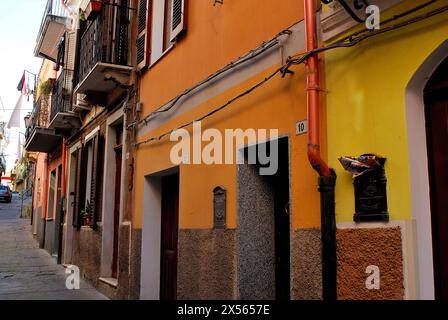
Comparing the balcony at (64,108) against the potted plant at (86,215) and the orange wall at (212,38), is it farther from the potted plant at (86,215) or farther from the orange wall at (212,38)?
the orange wall at (212,38)

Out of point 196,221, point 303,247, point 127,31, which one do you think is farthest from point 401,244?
point 127,31

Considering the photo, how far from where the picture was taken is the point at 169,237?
766 centimetres

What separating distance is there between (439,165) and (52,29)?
14.3 m

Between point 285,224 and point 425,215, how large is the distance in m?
2.04

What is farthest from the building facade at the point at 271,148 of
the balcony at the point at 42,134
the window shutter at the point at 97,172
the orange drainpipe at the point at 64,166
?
the balcony at the point at 42,134

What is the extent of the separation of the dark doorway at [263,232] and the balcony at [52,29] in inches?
451

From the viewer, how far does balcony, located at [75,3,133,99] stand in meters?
8.82

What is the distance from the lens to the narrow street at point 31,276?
911cm

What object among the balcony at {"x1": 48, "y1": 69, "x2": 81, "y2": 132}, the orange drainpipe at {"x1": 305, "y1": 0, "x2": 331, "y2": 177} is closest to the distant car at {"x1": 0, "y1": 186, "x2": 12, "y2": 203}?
the balcony at {"x1": 48, "y1": 69, "x2": 81, "y2": 132}

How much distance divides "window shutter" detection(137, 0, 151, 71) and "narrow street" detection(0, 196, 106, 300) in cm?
449

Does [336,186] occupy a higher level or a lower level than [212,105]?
lower

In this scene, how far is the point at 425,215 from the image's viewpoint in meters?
3.32

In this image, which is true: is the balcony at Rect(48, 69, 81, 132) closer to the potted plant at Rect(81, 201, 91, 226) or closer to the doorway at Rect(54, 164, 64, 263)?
the doorway at Rect(54, 164, 64, 263)

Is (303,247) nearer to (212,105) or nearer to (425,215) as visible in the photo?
(425,215)
